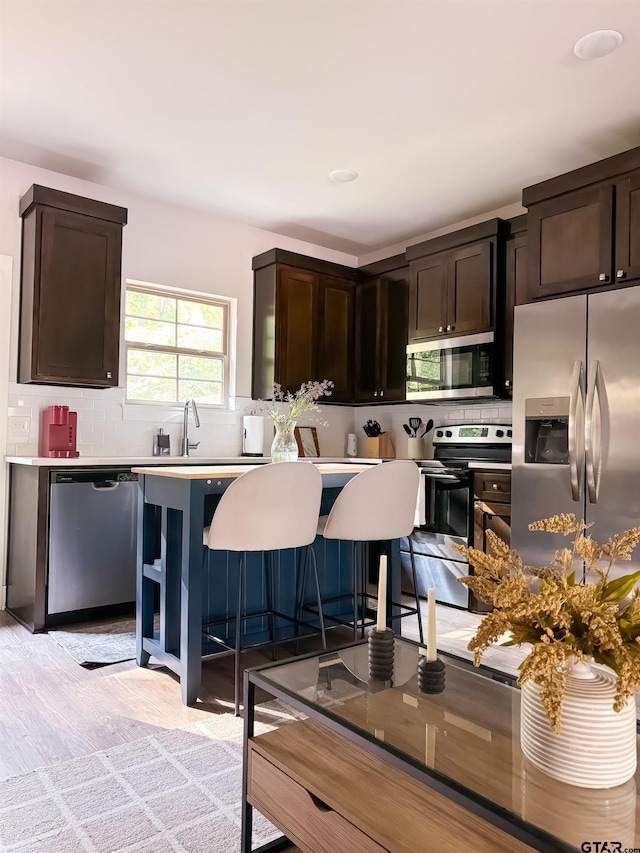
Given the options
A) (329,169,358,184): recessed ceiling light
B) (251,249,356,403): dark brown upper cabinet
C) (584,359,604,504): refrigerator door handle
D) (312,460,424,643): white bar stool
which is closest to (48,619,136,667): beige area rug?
(312,460,424,643): white bar stool

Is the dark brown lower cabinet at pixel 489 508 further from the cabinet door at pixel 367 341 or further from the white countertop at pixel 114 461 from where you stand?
the cabinet door at pixel 367 341

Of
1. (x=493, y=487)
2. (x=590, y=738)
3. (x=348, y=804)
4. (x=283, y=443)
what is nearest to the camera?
(x=590, y=738)

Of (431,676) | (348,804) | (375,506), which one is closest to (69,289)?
(375,506)

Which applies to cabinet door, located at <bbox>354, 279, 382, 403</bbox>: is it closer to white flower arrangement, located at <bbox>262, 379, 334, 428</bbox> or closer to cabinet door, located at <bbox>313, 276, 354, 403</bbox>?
cabinet door, located at <bbox>313, 276, 354, 403</bbox>

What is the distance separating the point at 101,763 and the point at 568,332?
2968 mm

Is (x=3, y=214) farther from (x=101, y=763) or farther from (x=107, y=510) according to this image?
(x=101, y=763)

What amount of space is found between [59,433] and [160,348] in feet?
3.75

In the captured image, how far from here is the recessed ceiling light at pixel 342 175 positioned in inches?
163

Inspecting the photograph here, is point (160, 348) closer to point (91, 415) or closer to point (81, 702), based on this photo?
point (91, 415)

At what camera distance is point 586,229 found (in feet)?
11.4

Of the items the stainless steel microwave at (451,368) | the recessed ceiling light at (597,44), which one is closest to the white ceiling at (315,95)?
the recessed ceiling light at (597,44)

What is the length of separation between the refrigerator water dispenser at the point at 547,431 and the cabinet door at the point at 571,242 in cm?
67

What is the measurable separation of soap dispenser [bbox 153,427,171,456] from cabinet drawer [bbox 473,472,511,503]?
87.4 inches

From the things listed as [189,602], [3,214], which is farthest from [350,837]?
[3,214]
